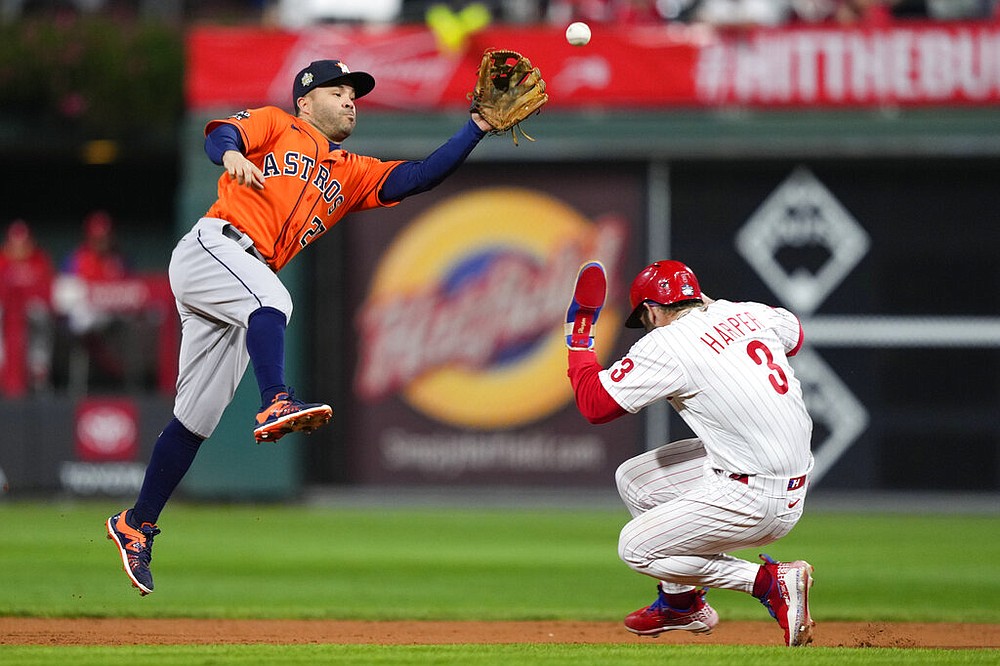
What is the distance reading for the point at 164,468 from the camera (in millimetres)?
6059

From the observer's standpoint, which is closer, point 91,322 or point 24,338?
point 24,338

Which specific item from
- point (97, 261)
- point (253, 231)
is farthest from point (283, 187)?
point (97, 261)

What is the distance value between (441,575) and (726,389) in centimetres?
346

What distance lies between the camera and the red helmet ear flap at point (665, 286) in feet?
19.0

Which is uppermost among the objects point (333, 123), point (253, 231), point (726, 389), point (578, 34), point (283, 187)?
point (578, 34)

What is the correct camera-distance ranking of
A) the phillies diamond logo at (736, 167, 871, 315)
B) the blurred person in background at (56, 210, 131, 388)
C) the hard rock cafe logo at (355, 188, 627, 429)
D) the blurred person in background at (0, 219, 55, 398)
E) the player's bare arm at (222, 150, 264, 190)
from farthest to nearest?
the blurred person in background at (56, 210, 131, 388)
the blurred person in background at (0, 219, 55, 398)
the hard rock cafe logo at (355, 188, 627, 429)
the phillies diamond logo at (736, 167, 871, 315)
the player's bare arm at (222, 150, 264, 190)

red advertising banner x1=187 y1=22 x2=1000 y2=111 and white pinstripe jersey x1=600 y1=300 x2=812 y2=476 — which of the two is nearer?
white pinstripe jersey x1=600 y1=300 x2=812 y2=476

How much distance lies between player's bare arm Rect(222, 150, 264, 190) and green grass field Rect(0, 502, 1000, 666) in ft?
5.64

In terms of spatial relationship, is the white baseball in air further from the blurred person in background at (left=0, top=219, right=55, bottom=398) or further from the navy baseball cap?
the blurred person in background at (left=0, top=219, right=55, bottom=398)

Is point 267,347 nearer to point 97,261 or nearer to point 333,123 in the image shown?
point 333,123

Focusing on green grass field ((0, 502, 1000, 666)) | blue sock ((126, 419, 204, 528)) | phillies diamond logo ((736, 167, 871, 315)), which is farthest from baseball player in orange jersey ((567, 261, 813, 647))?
phillies diamond logo ((736, 167, 871, 315))

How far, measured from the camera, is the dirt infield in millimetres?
5961

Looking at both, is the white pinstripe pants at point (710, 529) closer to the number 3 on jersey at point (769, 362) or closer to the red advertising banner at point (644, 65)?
the number 3 on jersey at point (769, 362)

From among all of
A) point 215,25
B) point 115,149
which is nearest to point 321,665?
point 215,25
